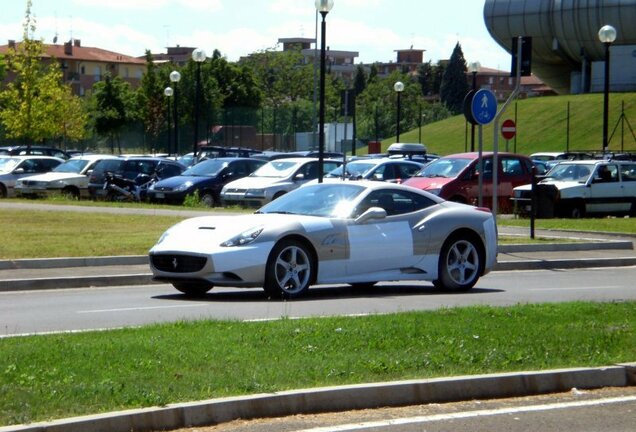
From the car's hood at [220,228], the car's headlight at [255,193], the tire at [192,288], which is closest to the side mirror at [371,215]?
the car's hood at [220,228]

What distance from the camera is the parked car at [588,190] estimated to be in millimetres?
32062

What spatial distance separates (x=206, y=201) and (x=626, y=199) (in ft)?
39.1

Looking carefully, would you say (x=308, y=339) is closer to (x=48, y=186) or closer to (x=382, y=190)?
(x=382, y=190)

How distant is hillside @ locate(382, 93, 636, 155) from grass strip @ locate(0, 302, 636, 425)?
5692 centimetres

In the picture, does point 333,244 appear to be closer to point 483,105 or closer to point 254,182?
point 483,105

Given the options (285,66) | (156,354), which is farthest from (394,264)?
(285,66)

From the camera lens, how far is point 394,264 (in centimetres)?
1513

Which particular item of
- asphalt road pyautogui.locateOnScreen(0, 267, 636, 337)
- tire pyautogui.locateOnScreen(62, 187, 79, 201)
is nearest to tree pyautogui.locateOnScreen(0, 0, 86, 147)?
tire pyautogui.locateOnScreen(62, 187, 79, 201)

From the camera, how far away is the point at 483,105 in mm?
21453

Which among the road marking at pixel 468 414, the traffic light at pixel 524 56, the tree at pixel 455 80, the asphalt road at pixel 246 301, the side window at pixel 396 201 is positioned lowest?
the asphalt road at pixel 246 301

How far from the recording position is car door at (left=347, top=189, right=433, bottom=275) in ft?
48.7

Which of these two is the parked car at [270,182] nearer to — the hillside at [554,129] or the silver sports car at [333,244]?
the silver sports car at [333,244]

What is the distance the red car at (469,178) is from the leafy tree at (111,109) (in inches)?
2231

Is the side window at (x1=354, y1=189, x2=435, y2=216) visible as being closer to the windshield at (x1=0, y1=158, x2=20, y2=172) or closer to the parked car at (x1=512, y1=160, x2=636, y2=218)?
the parked car at (x1=512, y1=160, x2=636, y2=218)
